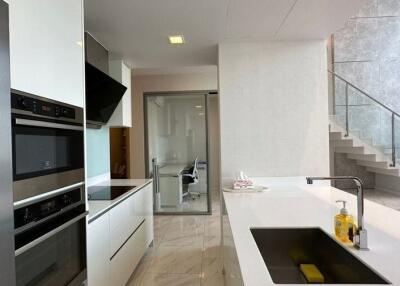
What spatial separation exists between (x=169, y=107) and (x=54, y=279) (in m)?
4.14

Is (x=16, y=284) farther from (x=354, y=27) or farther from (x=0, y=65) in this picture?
(x=354, y=27)

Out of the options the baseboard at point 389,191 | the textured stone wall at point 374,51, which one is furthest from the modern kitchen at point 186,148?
the textured stone wall at point 374,51

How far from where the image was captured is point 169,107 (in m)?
5.31

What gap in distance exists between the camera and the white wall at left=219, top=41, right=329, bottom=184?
311 cm

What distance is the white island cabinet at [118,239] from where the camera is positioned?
6.20 ft

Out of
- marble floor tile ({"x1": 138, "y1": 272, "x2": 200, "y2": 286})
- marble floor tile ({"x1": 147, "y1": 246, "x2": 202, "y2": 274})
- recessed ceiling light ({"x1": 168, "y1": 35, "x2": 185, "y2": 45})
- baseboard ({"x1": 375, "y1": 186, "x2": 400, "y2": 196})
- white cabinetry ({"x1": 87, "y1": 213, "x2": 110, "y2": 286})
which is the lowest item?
marble floor tile ({"x1": 138, "y1": 272, "x2": 200, "y2": 286})

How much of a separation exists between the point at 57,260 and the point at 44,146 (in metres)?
0.56

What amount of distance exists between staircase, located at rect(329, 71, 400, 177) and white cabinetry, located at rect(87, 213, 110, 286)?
5411 millimetres

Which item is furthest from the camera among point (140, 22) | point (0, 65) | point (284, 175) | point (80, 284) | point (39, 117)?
point (284, 175)

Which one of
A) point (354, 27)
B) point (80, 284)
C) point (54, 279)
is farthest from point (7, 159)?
point (354, 27)

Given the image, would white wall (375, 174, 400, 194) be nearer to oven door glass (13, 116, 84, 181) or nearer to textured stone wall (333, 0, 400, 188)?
textured stone wall (333, 0, 400, 188)

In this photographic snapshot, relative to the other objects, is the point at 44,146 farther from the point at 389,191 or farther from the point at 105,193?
the point at 389,191

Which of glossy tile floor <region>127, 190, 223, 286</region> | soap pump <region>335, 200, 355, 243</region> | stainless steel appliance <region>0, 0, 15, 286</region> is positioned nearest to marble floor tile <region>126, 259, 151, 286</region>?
glossy tile floor <region>127, 190, 223, 286</region>

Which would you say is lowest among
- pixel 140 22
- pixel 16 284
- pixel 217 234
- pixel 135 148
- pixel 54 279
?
pixel 217 234
